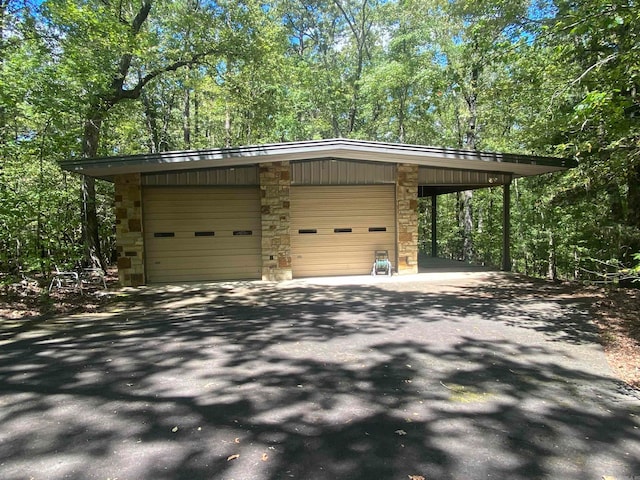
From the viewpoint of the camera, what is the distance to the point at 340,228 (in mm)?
10398

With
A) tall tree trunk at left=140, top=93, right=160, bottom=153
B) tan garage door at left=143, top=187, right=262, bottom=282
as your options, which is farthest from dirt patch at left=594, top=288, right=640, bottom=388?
tall tree trunk at left=140, top=93, right=160, bottom=153

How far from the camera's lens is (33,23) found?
30.7ft

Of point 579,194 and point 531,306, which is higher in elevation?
point 579,194

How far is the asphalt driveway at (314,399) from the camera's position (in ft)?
7.61

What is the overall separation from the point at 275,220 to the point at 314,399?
22.6ft

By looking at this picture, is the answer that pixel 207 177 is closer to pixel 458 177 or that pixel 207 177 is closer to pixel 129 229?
pixel 129 229

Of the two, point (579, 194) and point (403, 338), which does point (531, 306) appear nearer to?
point (403, 338)

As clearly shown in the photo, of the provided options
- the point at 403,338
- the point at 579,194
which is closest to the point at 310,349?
the point at 403,338

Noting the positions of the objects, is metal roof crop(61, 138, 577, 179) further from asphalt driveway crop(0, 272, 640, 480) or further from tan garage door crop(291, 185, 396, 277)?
asphalt driveway crop(0, 272, 640, 480)

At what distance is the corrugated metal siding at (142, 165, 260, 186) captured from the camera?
9383 millimetres

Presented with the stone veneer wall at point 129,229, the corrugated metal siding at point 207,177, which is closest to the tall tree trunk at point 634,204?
the corrugated metal siding at point 207,177

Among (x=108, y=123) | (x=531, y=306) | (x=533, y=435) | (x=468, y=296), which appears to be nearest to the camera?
(x=533, y=435)

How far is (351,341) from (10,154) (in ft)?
25.1

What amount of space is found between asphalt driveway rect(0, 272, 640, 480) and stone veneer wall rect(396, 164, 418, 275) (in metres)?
4.47
